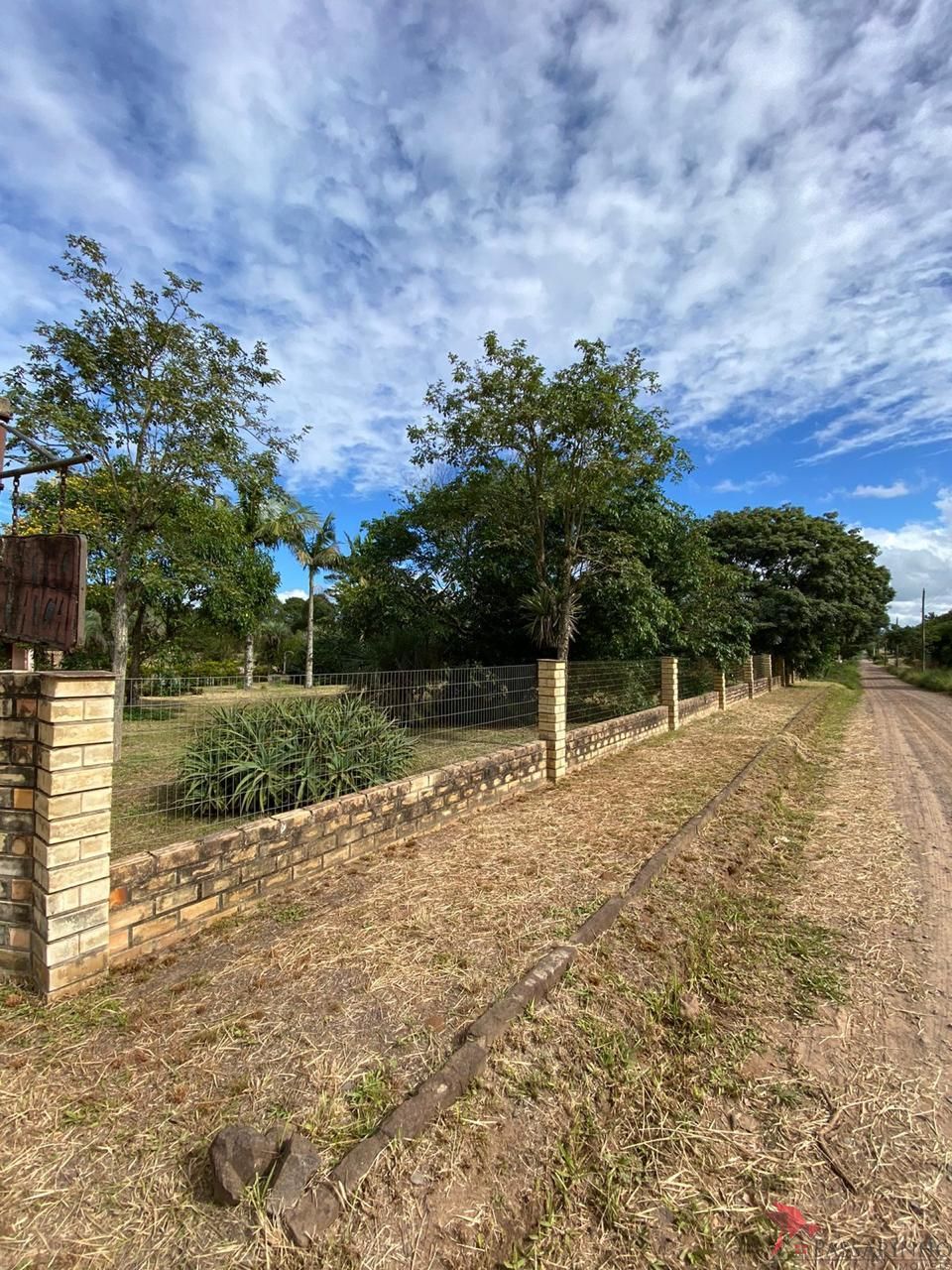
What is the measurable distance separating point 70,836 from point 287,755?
2176 millimetres

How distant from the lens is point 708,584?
492 inches

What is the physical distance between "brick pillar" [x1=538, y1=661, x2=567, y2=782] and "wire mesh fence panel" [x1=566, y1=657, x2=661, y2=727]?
34.8 inches

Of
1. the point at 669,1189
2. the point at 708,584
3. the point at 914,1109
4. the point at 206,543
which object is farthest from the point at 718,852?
the point at 708,584

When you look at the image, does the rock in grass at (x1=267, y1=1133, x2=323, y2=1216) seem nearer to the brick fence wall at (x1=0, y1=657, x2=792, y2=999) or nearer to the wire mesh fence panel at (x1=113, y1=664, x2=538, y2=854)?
the brick fence wall at (x1=0, y1=657, x2=792, y2=999)

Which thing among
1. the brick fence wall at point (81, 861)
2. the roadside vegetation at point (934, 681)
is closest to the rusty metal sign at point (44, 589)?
the brick fence wall at point (81, 861)

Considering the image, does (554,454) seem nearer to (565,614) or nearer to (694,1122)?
(565,614)

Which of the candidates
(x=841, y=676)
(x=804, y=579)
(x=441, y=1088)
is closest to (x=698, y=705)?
(x=441, y=1088)

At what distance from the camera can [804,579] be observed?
23891mm

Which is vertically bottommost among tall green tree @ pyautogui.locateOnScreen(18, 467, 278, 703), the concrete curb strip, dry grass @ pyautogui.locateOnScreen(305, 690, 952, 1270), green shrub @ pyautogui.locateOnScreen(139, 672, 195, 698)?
dry grass @ pyautogui.locateOnScreen(305, 690, 952, 1270)

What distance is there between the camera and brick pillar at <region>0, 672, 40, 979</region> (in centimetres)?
252

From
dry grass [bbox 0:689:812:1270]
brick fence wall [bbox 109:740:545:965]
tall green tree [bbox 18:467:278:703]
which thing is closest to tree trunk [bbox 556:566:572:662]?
Answer: brick fence wall [bbox 109:740:545:965]

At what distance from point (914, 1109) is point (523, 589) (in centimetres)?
950

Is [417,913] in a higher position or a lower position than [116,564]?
lower

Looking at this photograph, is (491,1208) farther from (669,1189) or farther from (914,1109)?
(914,1109)
